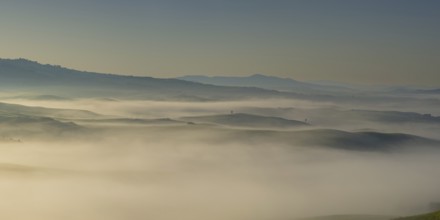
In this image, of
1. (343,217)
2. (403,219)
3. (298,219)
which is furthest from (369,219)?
(403,219)

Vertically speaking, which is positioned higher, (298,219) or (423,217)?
(298,219)

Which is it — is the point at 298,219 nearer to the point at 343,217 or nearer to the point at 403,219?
the point at 343,217

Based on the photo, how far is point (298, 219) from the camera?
199625 mm

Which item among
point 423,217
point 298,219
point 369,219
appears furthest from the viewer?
point 298,219

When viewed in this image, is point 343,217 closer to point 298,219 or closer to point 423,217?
point 298,219

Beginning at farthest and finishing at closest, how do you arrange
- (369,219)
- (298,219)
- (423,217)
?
(298,219)
(369,219)
(423,217)

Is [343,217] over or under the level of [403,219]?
over

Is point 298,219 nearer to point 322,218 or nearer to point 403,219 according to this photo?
point 322,218

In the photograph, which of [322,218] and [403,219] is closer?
[403,219]

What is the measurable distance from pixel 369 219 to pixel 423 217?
2174 inches

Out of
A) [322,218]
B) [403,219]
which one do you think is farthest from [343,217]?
[403,219]

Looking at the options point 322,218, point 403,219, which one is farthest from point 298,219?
point 403,219

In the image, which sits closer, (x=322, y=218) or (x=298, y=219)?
(x=322, y=218)

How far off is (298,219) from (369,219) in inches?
1051
